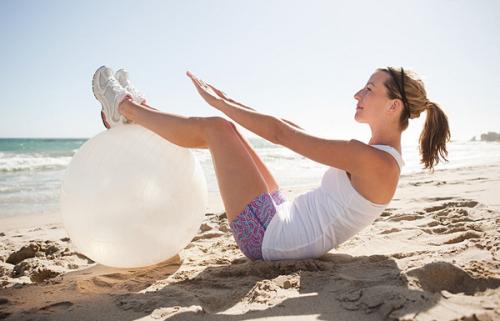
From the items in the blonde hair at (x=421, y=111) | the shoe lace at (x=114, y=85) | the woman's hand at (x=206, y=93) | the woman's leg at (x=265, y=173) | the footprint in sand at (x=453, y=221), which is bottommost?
the footprint in sand at (x=453, y=221)

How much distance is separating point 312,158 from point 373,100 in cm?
73

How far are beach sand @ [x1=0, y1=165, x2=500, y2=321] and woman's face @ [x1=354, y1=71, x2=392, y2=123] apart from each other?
101cm

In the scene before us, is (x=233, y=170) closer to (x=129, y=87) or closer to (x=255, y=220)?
(x=255, y=220)

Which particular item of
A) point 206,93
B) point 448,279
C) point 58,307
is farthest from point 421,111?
point 58,307

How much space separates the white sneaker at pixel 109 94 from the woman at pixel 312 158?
0.02 m

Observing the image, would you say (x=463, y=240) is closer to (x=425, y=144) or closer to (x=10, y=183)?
(x=425, y=144)

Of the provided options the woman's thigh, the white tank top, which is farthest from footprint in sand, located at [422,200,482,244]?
the woman's thigh

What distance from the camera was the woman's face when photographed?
2.77 meters

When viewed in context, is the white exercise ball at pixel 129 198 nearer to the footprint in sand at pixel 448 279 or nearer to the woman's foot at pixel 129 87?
the woman's foot at pixel 129 87

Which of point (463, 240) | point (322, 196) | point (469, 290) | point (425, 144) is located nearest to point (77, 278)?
point (322, 196)

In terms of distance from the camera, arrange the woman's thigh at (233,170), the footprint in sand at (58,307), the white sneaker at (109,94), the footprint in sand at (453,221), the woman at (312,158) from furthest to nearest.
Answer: the footprint in sand at (453,221), the white sneaker at (109,94), the woman's thigh at (233,170), the woman at (312,158), the footprint in sand at (58,307)

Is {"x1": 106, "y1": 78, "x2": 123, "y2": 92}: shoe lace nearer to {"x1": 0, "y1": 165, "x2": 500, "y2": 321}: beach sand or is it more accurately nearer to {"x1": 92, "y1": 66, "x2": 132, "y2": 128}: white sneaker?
{"x1": 92, "y1": 66, "x2": 132, "y2": 128}: white sneaker

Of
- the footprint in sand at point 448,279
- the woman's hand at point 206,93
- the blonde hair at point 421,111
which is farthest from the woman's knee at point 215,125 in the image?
the footprint in sand at point 448,279

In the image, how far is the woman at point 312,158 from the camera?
2469mm
